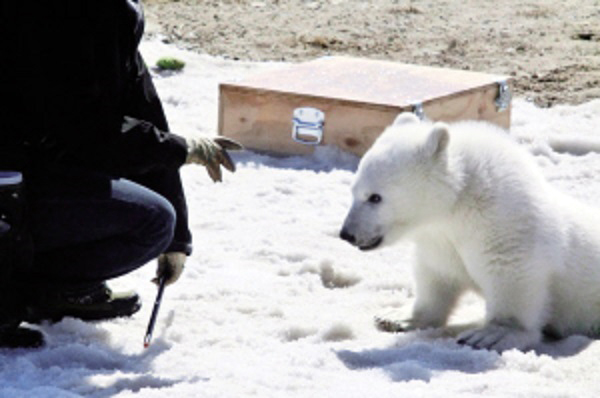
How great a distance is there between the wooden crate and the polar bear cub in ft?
6.99

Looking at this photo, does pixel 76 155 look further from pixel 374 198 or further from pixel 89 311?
pixel 374 198

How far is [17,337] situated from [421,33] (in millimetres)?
7092

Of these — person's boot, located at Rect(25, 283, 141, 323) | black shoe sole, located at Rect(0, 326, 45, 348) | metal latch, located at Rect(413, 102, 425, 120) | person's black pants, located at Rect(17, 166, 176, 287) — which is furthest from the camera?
metal latch, located at Rect(413, 102, 425, 120)

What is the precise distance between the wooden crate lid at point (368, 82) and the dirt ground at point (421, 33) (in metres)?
1.13

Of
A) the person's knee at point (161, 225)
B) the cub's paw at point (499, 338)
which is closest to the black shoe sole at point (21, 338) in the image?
the person's knee at point (161, 225)

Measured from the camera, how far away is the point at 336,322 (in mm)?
4270

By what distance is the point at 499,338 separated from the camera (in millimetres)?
4023

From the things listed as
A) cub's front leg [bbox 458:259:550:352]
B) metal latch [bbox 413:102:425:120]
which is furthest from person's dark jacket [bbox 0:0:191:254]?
metal latch [bbox 413:102:425:120]

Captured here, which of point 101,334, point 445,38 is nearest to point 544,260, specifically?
point 101,334

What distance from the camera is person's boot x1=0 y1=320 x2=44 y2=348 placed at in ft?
12.4

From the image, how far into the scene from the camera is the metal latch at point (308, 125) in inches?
262

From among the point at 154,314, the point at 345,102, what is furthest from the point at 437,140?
the point at 345,102

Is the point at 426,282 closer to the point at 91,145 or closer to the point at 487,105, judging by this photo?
the point at 91,145

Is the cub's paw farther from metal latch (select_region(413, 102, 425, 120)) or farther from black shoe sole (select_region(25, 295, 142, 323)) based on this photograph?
metal latch (select_region(413, 102, 425, 120))
